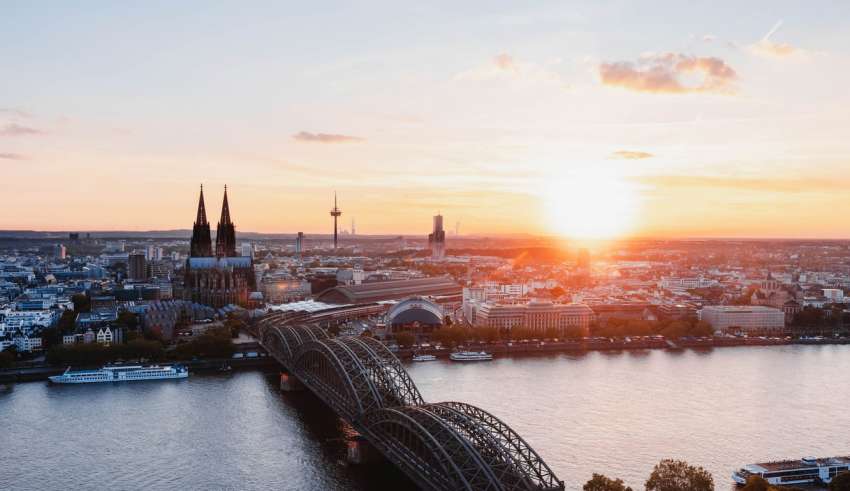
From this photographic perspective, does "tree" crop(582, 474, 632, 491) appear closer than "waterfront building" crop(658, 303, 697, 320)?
Yes

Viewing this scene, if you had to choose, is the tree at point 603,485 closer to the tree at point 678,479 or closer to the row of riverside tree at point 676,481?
the row of riverside tree at point 676,481

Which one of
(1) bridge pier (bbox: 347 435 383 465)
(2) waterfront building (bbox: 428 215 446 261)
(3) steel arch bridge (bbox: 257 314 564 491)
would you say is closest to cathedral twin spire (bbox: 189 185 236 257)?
(3) steel arch bridge (bbox: 257 314 564 491)

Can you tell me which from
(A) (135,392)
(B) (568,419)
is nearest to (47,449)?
(A) (135,392)

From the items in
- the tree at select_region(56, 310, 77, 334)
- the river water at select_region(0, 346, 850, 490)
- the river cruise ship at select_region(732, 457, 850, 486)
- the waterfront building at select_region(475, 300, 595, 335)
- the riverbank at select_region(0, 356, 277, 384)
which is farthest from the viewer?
the waterfront building at select_region(475, 300, 595, 335)

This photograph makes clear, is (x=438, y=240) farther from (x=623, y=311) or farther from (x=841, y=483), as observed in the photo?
(x=841, y=483)

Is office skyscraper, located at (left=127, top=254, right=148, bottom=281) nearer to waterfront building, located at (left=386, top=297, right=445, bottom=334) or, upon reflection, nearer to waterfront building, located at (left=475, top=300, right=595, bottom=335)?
waterfront building, located at (left=386, top=297, right=445, bottom=334)

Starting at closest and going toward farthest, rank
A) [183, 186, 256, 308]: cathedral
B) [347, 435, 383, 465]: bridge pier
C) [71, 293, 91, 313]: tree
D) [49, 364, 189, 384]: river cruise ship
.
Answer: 1. [347, 435, 383, 465]: bridge pier
2. [49, 364, 189, 384]: river cruise ship
3. [71, 293, 91, 313]: tree
4. [183, 186, 256, 308]: cathedral

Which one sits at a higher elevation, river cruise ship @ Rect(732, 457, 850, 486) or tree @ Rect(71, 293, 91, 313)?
tree @ Rect(71, 293, 91, 313)

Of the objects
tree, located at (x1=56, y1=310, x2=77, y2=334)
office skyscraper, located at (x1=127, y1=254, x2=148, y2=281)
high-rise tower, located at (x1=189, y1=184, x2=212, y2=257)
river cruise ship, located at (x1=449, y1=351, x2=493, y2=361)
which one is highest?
high-rise tower, located at (x1=189, y1=184, x2=212, y2=257)

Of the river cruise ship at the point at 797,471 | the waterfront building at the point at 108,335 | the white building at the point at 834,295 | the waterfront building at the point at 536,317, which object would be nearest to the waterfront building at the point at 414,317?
the waterfront building at the point at 536,317
